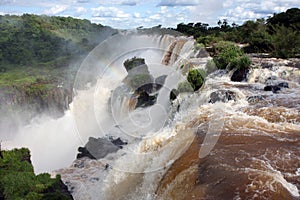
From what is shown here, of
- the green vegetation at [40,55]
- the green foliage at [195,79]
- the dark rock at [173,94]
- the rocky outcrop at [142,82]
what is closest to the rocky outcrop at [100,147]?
the dark rock at [173,94]

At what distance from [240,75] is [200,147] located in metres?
8.94

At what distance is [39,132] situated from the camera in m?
27.5

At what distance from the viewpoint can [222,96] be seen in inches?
526

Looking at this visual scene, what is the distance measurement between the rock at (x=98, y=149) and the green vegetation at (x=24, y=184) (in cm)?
535

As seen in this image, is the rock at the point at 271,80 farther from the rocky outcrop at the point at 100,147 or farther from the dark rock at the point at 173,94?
the rocky outcrop at the point at 100,147

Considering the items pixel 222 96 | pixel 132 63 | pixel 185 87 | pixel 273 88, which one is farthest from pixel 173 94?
pixel 132 63

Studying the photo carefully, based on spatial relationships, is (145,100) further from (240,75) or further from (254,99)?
(254,99)

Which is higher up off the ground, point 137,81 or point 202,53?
point 202,53

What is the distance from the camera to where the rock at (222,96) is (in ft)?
43.2

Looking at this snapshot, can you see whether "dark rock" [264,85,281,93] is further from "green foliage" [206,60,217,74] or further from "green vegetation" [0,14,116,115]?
"green vegetation" [0,14,116,115]

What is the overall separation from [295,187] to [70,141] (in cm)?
1892

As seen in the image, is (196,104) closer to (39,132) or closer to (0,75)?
(39,132)

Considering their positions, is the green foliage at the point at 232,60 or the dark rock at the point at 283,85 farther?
the green foliage at the point at 232,60

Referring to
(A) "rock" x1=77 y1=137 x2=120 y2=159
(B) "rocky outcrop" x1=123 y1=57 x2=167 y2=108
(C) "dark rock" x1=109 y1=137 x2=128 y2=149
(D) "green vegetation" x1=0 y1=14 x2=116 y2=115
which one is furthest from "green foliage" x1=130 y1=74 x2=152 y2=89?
(D) "green vegetation" x1=0 y1=14 x2=116 y2=115
